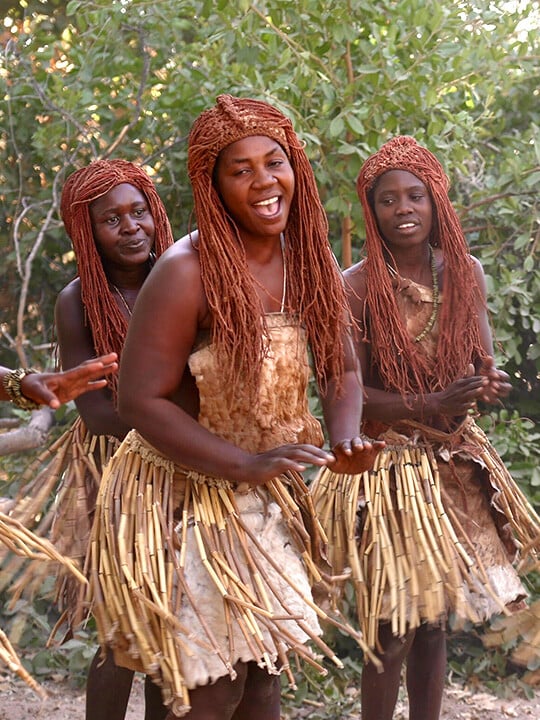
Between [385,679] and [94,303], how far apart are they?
4.52 ft

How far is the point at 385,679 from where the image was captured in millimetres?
3039

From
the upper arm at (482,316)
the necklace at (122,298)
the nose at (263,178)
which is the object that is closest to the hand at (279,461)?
the nose at (263,178)

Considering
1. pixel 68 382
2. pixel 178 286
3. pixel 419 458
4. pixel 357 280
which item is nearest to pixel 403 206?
pixel 357 280

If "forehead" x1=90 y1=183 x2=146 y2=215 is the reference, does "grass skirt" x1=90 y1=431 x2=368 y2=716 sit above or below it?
below

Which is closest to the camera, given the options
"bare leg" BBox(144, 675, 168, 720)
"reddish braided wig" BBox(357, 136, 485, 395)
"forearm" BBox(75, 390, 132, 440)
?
"bare leg" BBox(144, 675, 168, 720)

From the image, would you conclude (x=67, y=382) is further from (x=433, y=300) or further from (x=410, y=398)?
(x=433, y=300)

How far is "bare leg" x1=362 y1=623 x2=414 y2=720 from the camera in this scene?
3043 millimetres

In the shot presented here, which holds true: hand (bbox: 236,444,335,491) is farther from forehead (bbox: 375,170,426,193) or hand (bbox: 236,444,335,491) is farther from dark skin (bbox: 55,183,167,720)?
forehead (bbox: 375,170,426,193)

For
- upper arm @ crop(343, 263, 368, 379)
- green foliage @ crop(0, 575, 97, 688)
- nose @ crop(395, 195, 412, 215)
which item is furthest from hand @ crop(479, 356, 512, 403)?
green foliage @ crop(0, 575, 97, 688)

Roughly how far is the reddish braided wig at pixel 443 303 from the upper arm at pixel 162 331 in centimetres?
94

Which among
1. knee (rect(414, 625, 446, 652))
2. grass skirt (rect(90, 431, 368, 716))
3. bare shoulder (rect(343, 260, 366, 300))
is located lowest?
knee (rect(414, 625, 446, 652))

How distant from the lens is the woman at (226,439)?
7.44 feet

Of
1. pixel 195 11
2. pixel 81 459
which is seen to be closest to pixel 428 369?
pixel 81 459

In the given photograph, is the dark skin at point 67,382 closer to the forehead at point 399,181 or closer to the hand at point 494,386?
the hand at point 494,386
